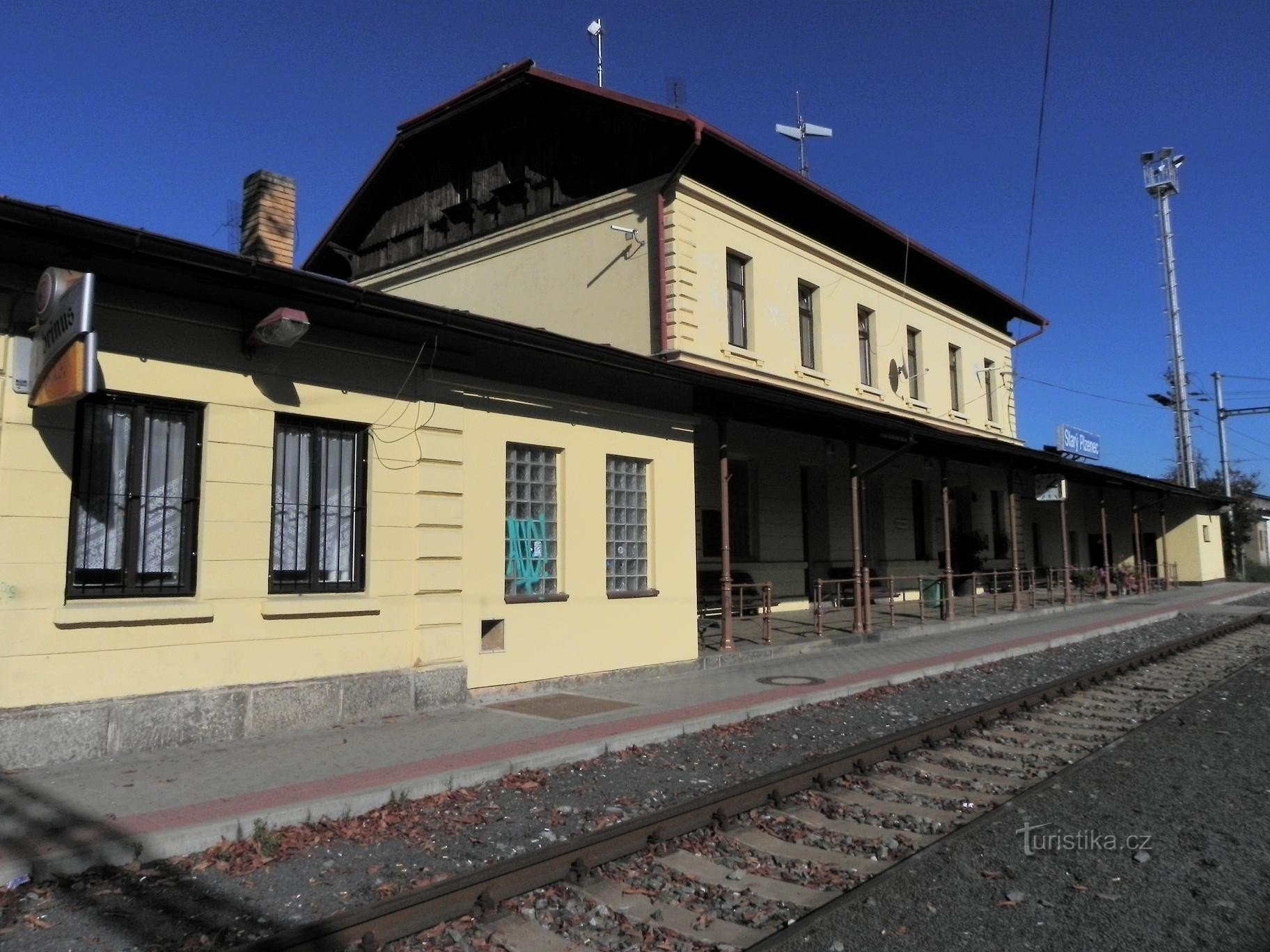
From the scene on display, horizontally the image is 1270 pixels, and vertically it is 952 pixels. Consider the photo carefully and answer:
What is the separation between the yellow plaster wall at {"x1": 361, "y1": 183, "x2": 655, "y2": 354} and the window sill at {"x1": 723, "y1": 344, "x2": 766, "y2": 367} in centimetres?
147

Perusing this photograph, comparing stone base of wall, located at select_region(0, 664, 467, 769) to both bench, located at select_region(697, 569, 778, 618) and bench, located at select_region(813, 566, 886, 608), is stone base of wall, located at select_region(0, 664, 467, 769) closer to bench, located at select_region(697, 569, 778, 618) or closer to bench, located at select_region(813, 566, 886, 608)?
bench, located at select_region(697, 569, 778, 618)

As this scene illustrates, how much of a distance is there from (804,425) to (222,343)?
33.5ft

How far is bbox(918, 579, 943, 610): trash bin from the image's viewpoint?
19.8 meters

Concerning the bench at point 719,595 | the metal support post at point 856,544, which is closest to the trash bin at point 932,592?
the bench at point 719,595

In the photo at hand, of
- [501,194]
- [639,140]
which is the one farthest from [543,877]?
[501,194]

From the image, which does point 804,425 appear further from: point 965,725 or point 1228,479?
point 1228,479

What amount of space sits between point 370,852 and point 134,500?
12.5 feet

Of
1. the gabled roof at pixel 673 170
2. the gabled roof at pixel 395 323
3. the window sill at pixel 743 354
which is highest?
the gabled roof at pixel 673 170

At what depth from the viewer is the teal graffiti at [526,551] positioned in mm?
10320

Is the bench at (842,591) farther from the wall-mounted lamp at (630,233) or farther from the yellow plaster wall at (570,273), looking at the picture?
the wall-mounted lamp at (630,233)

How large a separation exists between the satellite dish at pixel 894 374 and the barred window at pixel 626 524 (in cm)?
1107

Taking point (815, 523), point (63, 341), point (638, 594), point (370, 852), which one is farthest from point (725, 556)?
point (63, 341)

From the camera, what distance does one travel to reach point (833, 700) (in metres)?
10.3

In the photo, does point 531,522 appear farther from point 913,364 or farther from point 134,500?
point 913,364
